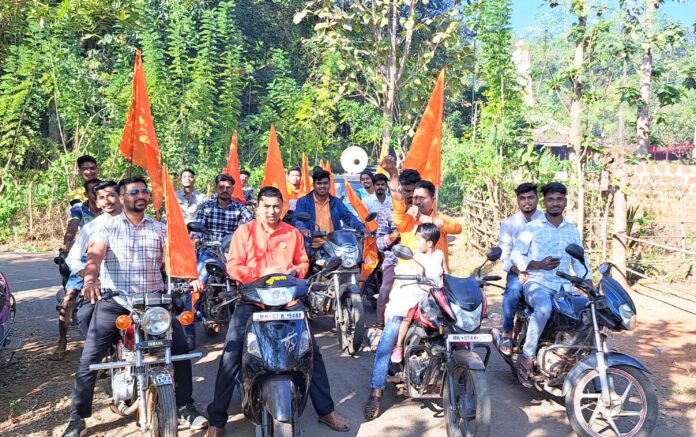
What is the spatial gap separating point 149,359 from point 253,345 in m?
0.64

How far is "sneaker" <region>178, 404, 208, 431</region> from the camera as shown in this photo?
13.3 ft

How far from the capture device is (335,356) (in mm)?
5785

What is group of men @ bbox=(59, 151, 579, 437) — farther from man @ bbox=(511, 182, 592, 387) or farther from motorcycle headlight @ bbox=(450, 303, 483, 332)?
Answer: motorcycle headlight @ bbox=(450, 303, 483, 332)

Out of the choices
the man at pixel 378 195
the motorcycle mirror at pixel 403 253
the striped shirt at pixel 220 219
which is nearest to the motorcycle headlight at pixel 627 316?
the motorcycle mirror at pixel 403 253

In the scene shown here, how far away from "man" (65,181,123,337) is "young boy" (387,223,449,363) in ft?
7.36

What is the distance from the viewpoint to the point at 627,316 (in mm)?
3857

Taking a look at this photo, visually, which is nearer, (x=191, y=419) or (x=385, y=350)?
(x=191, y=419)

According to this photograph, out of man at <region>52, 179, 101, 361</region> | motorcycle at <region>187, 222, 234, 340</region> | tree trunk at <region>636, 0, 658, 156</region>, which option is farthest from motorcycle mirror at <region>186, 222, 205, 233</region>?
tree trunk at <region>636, 0, 658, 156</region>

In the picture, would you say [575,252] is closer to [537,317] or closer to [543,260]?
[543,260]

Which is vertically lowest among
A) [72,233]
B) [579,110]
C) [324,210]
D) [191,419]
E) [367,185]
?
[191,419]

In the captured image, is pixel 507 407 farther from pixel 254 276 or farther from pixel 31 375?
pixel 31 375

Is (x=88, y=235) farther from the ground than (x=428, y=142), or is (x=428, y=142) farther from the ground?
(x=428, y=142)

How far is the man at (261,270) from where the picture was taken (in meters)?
3.78

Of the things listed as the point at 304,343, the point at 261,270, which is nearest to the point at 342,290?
the point at 261,270
